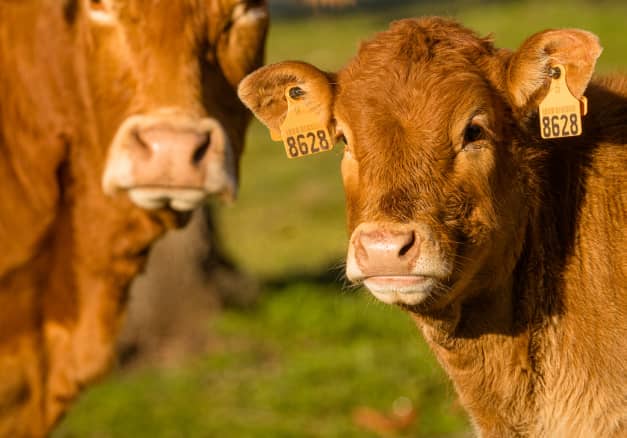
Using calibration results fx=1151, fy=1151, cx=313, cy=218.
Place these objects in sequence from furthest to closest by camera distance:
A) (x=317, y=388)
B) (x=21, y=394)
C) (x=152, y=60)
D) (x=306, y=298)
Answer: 1. (x=306, y=298)
2. (x=317, y=388)
3. (x=21, y=394)
4. (x=152, y=60)

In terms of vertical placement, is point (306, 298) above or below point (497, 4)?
above

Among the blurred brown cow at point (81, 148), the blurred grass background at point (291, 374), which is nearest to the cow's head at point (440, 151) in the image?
the blurred grass background at point (291, 374)

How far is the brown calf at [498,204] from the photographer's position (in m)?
4.33

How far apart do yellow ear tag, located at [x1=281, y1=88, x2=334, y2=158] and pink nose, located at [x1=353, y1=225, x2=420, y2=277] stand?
78 centimetres

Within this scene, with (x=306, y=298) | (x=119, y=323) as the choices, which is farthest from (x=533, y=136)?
(x=306, y=298)

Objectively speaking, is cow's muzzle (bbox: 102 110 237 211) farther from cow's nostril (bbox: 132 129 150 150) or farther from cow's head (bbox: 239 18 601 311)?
cow's head (bbox: 239 18 601 311)

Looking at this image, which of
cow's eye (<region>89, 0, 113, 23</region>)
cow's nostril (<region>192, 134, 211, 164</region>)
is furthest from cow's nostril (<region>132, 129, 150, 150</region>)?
cow's eye (<region>89, 0, 113, 23</region>)

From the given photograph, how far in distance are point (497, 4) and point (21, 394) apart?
81.2ft

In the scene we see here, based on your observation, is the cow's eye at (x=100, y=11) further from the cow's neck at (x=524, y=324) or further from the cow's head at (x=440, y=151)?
the cow's neck at (x=524, y=324)

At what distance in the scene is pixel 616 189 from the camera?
15.3ft

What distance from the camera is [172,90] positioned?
5.79 m

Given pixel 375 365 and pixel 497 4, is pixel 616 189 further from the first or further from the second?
pixel 497 4

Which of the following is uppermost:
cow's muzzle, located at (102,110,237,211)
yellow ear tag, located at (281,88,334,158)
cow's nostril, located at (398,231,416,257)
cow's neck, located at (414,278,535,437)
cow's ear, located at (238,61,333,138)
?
cow's ear, located at (238,61,333,138)

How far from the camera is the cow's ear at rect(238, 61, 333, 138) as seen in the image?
476 centimetres
